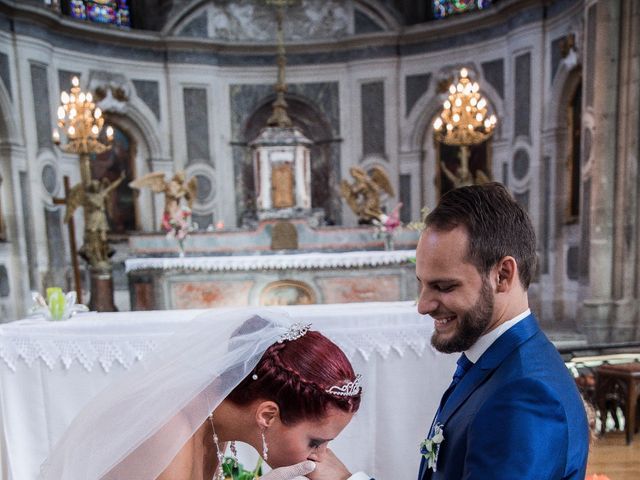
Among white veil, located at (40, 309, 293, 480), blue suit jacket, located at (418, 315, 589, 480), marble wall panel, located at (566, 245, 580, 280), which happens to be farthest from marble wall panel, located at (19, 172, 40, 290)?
marble wall panel, located at (566, 245, 580, 280)

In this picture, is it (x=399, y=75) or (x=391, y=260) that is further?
(x=399, y=75)

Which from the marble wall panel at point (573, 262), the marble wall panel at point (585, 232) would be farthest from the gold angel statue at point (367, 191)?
the marble wall panel at point (573, 262)

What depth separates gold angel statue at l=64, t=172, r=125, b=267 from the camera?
797 centimetres

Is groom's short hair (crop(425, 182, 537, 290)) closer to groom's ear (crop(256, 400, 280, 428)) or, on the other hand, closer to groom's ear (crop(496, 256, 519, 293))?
groom's ear (crop(496, 256, 519, 293))

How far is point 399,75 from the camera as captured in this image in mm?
12664

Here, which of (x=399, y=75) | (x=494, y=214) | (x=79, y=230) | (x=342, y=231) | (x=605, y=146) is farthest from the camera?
(x=399, y=75)

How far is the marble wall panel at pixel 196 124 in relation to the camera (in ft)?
42.1

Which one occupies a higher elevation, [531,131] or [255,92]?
[255,92]

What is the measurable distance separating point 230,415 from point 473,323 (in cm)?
76

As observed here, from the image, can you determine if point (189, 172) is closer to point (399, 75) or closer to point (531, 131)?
point (399, 75)

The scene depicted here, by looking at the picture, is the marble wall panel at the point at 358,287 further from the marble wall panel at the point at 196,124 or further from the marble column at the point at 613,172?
the marble wall panel at the point at 196,124

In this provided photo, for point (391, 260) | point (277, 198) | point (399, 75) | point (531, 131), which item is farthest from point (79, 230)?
point (531, 131)

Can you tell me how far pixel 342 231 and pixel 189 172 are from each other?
612cm

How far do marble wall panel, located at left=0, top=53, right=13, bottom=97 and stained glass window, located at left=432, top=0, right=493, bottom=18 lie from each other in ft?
33.9
